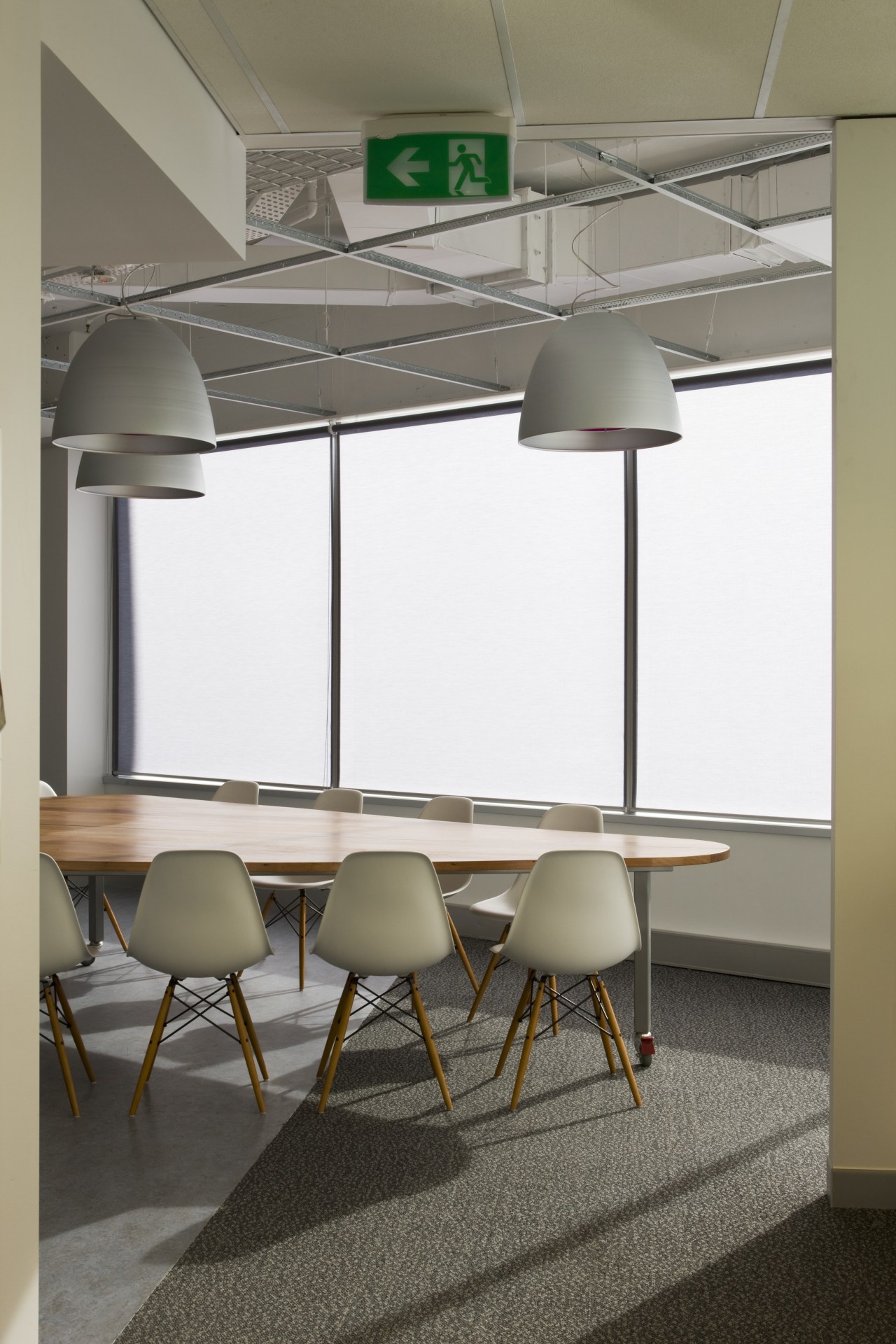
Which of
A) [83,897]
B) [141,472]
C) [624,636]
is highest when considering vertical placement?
[141,472]

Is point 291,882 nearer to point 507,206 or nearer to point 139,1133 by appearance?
point 139,1133

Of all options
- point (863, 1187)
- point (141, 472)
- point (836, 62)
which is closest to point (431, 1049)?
point (863, 1187)

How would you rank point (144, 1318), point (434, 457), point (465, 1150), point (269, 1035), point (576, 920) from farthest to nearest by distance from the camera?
point (434, 457) → point (269, 1035) → point (576, 920) → point (465, 1150) → point (144, 1318)

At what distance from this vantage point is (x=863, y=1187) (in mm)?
3334

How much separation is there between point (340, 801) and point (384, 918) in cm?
232

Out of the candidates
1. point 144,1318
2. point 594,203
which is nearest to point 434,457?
point 594,203

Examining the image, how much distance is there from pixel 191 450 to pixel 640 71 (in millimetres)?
2396

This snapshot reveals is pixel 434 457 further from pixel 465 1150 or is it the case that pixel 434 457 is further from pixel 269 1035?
pixel 465 1150

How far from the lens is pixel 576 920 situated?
4004 millimetres

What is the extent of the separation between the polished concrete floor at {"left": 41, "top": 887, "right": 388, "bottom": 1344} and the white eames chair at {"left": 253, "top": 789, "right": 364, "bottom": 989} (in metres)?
0.25

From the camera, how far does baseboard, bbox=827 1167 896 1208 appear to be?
332 cm

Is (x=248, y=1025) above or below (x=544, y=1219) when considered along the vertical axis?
above

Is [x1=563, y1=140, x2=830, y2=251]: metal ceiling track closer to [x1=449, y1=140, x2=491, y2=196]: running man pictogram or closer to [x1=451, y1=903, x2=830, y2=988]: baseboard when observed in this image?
[x1=449, y1=140, x2=491, y2=196]: running man pictogram

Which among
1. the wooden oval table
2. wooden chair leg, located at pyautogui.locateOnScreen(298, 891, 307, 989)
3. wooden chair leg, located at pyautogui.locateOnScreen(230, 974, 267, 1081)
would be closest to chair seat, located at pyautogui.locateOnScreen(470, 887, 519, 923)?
the wooden oval table
